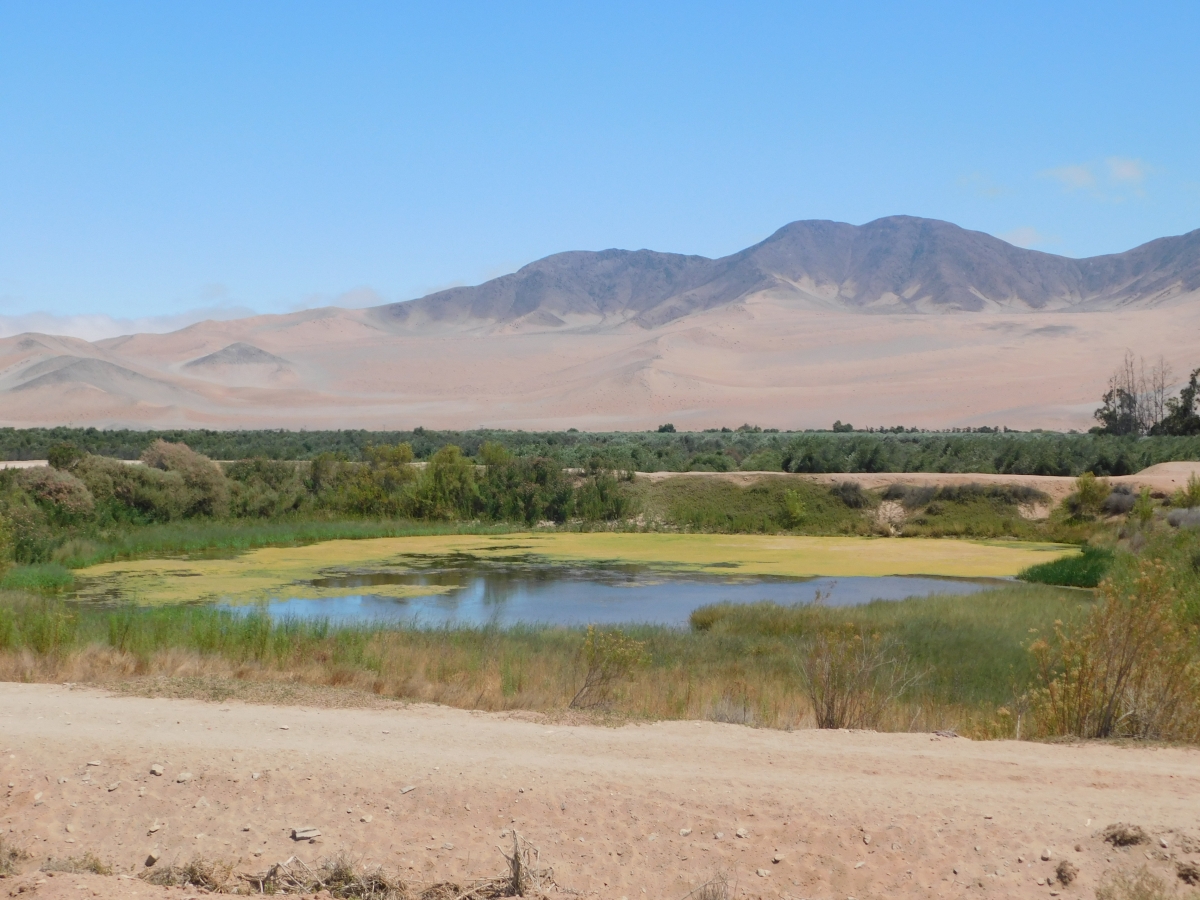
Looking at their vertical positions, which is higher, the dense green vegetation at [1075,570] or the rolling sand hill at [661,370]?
the rolling sand hill at [661,370]

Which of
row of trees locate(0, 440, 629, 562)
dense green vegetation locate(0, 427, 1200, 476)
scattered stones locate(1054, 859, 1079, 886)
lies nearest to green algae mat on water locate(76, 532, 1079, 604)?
row of trees locate(0, 440, 629, 562)

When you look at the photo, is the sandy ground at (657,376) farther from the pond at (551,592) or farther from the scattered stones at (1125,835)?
the scattered stones at (1125,835)

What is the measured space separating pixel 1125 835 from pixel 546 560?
19.4m

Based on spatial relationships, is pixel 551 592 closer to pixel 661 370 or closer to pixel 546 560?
pixel 546 560

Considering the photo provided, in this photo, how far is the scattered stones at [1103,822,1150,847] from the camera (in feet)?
19.6

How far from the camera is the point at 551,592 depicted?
68.2 ft

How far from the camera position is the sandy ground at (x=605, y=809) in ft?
19.3

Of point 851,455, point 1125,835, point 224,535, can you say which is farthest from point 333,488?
point 1125,835

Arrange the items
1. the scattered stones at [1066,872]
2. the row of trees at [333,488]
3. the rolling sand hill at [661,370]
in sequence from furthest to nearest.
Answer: the rolling sand hill at [661,370] → the row of trees at [333,488] → the scattered stones at [1066,872]

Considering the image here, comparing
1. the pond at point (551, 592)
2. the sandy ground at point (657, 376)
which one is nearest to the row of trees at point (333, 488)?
the pond at point (551, 592)

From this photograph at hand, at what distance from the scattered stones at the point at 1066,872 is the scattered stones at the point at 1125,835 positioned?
320 millimetres

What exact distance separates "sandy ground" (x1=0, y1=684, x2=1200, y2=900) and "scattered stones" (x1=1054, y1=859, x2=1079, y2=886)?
0.04m

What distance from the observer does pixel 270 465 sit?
34625mm

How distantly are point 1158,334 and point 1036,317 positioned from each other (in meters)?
19.8
